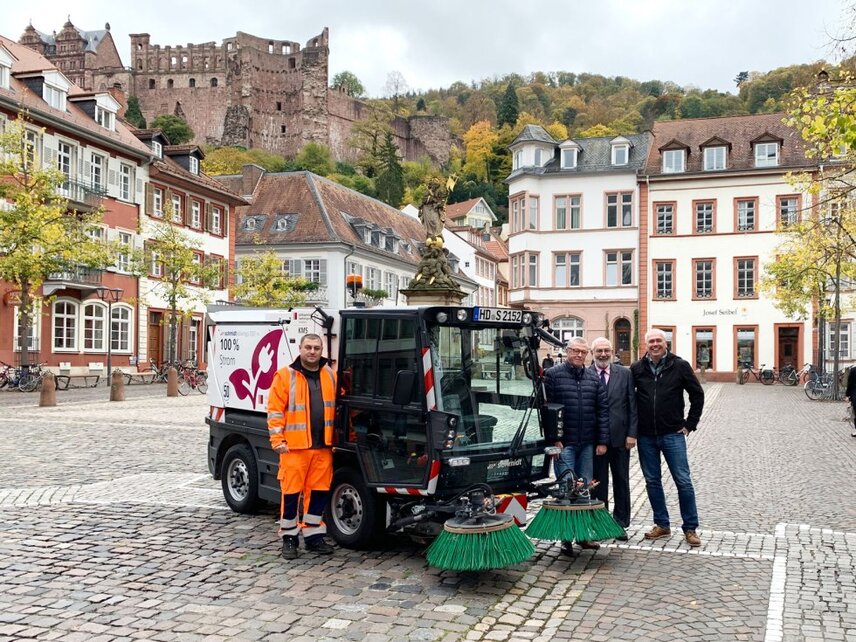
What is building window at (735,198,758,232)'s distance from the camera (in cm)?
4778

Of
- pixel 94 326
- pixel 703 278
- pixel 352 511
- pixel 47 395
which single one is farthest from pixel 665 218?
pixel 352 511

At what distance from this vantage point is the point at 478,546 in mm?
6492

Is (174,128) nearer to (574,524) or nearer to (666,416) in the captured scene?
(666,416)

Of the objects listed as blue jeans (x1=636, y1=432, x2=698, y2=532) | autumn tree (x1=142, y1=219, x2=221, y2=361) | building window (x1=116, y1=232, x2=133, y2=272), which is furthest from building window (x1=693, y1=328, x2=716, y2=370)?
blue jeans (x1=636, y1=432, x2=698, y2=532)

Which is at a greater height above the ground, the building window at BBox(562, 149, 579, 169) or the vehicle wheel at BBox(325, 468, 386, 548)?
the building window at BBox(562, 149, 579, 169)

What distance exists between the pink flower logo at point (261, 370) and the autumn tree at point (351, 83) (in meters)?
132

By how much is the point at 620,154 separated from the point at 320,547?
45606 mm

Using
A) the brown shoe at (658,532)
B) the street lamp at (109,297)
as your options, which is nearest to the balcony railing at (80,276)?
the street lamp at (109,297)

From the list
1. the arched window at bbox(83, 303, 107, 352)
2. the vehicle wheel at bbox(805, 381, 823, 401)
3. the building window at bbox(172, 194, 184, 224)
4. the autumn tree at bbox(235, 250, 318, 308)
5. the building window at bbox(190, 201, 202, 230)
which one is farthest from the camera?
the building window at bbox(190, 201, 202, 230)

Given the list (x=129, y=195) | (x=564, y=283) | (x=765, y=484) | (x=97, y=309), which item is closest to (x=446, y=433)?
(x=765, y=484)

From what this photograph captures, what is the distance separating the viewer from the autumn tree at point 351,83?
13862 cm

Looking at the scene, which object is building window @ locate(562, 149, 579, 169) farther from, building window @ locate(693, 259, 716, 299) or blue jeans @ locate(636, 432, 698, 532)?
blue jeans @ locate(636, 432, 698, 532)

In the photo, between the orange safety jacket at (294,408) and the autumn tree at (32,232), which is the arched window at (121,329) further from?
the orange safety jacket at (294,408)

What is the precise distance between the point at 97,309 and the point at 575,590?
115ft
